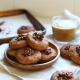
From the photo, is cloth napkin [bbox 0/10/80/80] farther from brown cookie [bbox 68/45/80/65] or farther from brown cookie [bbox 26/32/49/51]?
brown cookie [bbox 26/32/49/51]

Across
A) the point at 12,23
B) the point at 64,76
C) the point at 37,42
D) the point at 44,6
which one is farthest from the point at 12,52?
the point at 44,6

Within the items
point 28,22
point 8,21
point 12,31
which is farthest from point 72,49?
point 8,21

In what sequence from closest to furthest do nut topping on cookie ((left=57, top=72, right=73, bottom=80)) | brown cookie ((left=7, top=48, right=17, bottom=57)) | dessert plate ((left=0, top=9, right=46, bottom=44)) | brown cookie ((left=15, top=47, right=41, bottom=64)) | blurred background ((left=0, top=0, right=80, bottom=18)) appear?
nut topping on cookie ((left=57, top=72, right=73, bottom=80)) → brown cookie ((left=15, top=47, right=41, bottom=64)) → brown cookie ((left=7, top=48, right=17, bottom=57)) → dessert plate ((left=0, top=9, right=46, bottom=44)) → blurred background ((left=0, top=0, right=80, bottom=18))

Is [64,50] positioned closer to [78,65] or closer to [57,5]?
[78,65]

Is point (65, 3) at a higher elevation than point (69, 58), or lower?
higher

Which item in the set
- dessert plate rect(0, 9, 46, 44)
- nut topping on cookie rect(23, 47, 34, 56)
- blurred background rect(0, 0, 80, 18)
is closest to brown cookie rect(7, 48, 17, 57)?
nut topping on cookie rect(23, 47, 34, 56)

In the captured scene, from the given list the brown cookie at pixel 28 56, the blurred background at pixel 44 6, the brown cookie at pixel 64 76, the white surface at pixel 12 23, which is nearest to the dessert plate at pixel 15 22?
the white surface at pixel 12 23

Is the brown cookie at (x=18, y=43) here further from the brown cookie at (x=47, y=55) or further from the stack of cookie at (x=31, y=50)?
the brown cookie at (x=47, y=55)
